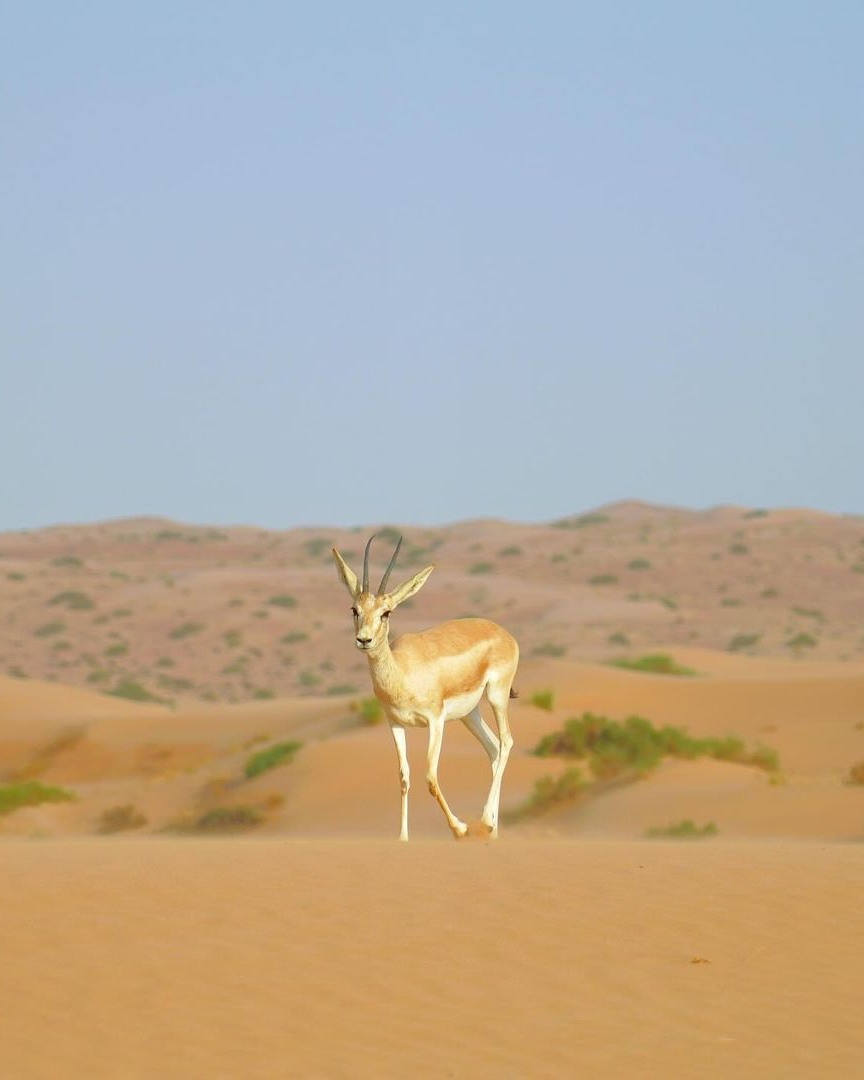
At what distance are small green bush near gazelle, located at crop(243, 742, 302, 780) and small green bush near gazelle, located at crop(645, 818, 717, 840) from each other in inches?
331

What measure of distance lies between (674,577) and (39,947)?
235 ft

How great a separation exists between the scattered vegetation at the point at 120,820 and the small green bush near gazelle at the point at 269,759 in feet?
6.25

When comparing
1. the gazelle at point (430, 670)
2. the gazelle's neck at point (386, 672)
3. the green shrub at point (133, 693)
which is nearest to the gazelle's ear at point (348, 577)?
the gazelle at point (430, 670)

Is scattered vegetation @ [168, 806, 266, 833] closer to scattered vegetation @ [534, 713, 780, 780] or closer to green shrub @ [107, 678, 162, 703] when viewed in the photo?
scattered vegetation @ [534, 713, 780, 780]

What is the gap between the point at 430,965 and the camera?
970 centimetres

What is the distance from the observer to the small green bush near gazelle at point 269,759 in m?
28.4

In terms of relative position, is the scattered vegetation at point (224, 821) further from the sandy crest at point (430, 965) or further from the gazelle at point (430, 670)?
the sandy crest at point (430, 965)

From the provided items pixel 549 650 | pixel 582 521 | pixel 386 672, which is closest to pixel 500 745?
pixel 386 672

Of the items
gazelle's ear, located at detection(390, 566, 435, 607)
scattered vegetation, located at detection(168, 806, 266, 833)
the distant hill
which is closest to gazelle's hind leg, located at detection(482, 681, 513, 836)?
gazelle's ear, located at detection(390, 566, 435, 607)

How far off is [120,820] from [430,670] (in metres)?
14.5

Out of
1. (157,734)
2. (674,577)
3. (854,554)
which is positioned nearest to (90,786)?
(157,734)

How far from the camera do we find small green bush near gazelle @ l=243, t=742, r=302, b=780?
93.1ft

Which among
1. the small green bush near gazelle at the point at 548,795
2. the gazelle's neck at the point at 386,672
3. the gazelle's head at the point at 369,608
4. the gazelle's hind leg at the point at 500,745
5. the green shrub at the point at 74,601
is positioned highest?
the gazelle's head at the point at 369,608

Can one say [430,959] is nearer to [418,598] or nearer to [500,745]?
[500,745]
